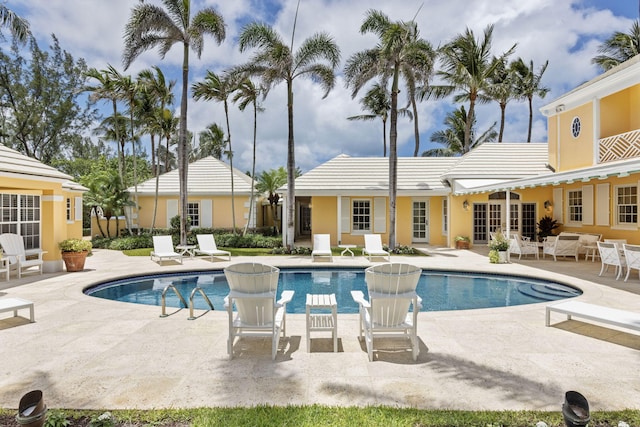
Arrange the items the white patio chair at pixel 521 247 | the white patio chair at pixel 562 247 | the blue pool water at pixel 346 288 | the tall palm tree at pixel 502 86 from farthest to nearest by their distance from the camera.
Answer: the tall palm tree at pixel 502 86
the white patio chair at pixel 521 247
the white patio chair at pixel 562 247
the blue pool water at pixel 346 288

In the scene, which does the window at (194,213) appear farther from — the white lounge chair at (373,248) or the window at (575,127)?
the window at (575,127)

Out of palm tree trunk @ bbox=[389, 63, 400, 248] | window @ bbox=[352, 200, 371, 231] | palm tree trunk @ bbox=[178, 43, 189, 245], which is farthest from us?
window @ bbox=[352, 200, 371, 231]

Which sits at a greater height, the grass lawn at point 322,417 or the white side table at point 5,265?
the white side table at point 5,265

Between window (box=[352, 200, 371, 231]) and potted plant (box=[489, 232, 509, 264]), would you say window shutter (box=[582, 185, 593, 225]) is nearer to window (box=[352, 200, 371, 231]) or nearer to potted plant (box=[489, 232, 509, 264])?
potted plant (box=[489, 232, 509, 264])

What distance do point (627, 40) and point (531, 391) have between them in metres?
33.5

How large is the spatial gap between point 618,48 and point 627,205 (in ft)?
70.2

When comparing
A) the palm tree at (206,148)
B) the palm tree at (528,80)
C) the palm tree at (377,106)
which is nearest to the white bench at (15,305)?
the palm tree at (377,106)

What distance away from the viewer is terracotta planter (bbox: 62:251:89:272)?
1197 centimetres

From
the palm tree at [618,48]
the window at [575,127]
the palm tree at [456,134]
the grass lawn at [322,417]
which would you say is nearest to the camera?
the grass lawn at [322,417]

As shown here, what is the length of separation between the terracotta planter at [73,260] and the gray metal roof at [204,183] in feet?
37.5

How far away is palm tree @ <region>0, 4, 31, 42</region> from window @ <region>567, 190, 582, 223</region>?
22.9 meters

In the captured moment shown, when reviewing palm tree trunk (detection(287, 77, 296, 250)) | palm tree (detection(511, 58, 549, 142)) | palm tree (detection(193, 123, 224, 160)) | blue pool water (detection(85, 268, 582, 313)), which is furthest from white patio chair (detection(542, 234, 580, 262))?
palm tree (detection(193, 123, 224, 160))

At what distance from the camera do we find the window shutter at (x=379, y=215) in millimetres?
20078

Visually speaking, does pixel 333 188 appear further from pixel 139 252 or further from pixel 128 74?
pixel 128 74
